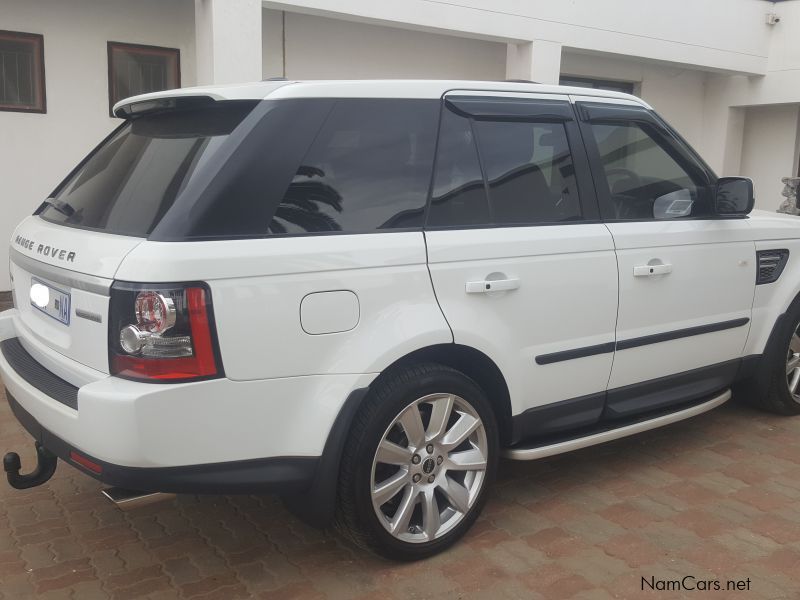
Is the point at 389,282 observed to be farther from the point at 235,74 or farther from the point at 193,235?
the point at 235,74

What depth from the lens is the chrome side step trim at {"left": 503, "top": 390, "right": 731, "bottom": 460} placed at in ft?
11.0

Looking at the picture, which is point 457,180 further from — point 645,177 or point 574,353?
point 645,177

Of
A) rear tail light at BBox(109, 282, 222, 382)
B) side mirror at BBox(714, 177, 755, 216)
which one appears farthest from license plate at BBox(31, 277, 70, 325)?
side mirror at BBox(714, 177, 755, 216)

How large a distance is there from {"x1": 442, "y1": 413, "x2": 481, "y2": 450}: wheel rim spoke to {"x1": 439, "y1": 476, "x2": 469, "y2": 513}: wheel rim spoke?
0.51ft

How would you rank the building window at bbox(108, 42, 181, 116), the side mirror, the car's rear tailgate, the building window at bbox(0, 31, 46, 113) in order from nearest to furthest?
the car's rear tailgate < the side mirror < the building window at bbox(0, 31, 46, 113) < the building window at bbox(108, 42, 181, 116)

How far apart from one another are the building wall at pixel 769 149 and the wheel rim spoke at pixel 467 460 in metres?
11.3

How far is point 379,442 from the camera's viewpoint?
2.84 meters

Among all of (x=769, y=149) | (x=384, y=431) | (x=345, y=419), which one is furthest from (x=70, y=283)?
(x=769, y=149)

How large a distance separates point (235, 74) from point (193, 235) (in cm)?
518

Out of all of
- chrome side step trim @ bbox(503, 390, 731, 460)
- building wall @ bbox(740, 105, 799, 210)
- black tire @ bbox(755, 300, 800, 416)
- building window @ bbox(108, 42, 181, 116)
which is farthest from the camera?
building wall @ bbox(740, 105, 799, 210)

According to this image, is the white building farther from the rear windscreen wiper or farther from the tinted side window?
the tinted side window

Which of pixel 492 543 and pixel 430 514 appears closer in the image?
pixel 430 514

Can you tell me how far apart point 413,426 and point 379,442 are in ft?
0.58

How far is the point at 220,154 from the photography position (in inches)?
103
